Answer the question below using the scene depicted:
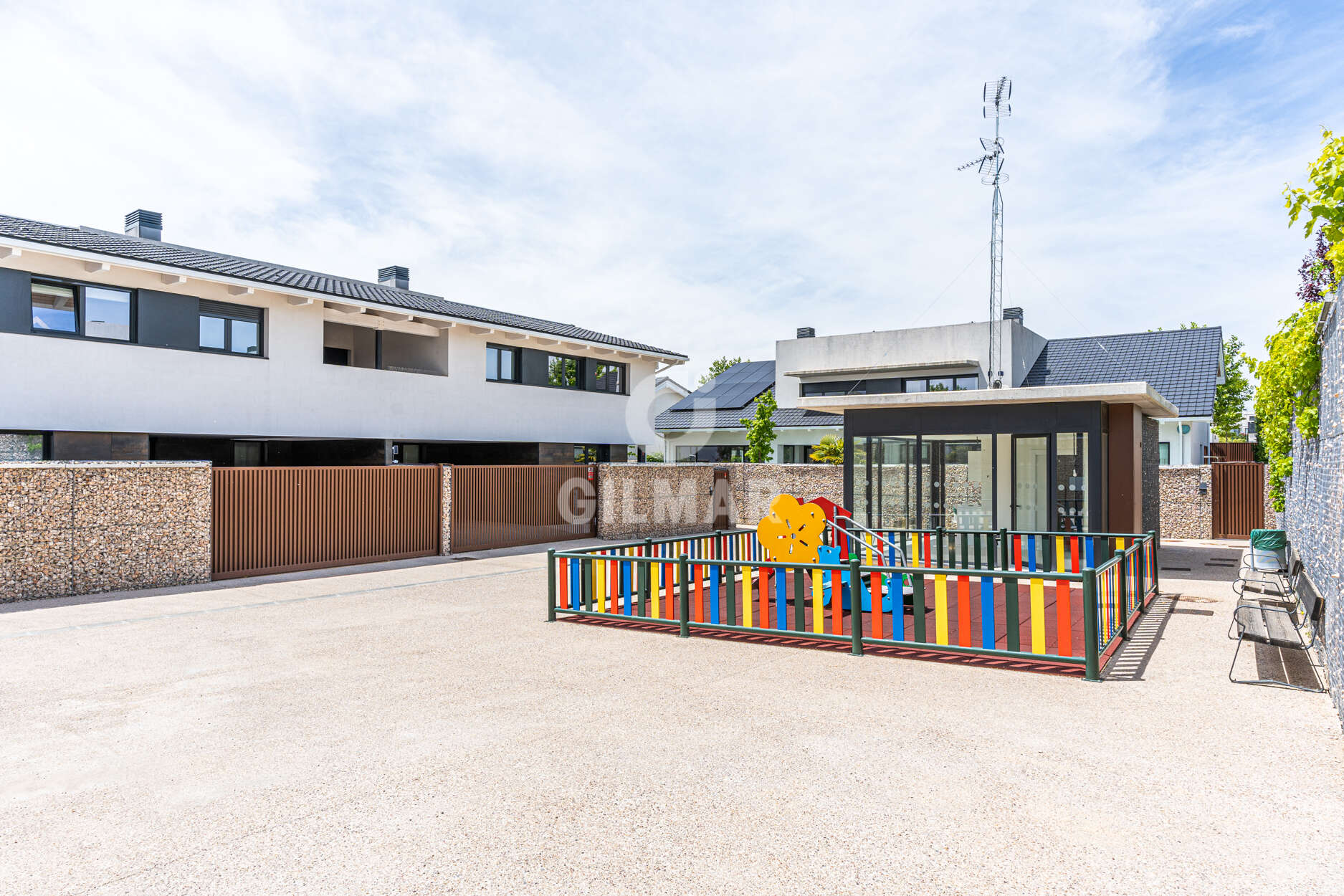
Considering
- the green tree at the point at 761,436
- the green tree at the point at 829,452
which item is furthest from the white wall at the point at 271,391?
the green tree at the point at 829,452

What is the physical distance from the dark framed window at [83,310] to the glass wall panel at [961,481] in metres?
14.9

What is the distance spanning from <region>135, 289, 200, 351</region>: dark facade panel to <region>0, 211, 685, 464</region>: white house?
3 centimetres

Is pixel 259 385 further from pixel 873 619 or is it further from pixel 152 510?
pixel 873 619

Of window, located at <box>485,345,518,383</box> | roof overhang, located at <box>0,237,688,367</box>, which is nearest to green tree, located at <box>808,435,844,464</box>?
roof overhang, located at <box>0,237,688,367</box>

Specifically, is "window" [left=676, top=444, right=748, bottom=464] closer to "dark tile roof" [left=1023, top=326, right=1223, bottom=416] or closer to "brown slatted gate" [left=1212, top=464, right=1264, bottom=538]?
"dark tile roof" [left=1023, top=326, right=1223, bottom=416]

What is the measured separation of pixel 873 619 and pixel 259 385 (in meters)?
13.8

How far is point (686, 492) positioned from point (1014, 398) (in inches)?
477

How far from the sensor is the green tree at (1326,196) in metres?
6.01

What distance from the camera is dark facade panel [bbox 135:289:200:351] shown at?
49.0 ft

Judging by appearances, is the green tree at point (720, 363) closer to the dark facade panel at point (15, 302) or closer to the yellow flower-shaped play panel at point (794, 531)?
the dark facade panel at point (15, 302)

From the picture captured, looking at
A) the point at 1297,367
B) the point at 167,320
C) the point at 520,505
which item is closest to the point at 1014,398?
the point at 1297,367

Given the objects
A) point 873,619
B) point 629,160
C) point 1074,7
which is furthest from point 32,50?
point 1074,7

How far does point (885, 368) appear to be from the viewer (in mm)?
32094

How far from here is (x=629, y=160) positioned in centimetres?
1623
